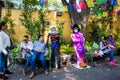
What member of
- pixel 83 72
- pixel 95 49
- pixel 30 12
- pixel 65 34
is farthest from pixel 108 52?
pixel 30 12

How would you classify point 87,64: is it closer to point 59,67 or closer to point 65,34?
point 59,67

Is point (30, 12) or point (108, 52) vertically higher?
point (30, 12)

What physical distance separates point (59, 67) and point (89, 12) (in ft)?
12.7

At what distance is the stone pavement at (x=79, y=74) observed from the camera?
9945mm

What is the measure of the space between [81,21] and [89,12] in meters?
0.61

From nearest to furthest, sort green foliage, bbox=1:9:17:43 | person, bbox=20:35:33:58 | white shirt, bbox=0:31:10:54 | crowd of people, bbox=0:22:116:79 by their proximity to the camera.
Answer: white shirt, bbox=0:31:10:54 → crowd of people, bbox=0:22:116:79 → person, bbox=20:35:33:58 → green foliage, bbox=1:9:17:43

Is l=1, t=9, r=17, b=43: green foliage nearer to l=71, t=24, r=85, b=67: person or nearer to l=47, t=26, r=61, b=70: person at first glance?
l=47, t=26, r=61, b=70: person

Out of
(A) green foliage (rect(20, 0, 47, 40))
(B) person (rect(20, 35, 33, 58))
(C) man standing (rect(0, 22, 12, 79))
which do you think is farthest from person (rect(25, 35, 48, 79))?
(A) green foliage (rect(20, 0, 47, 40))

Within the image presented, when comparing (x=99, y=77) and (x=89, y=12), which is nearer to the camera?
(x=99, y=77)

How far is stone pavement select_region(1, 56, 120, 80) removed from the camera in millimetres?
9945

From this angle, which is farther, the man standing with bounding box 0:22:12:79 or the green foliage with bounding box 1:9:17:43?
the green foliage with bounding box 1:9:17:43

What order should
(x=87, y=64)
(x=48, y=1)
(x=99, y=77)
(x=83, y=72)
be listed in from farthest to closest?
1. (x=48, y=1)
2. (x=87, y=64)
3. (x=83, y=72)
4. (x=99, y=77)


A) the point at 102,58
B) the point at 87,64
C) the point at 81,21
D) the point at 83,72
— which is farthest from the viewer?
the point at 81,21

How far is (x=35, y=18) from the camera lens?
14.0 m
